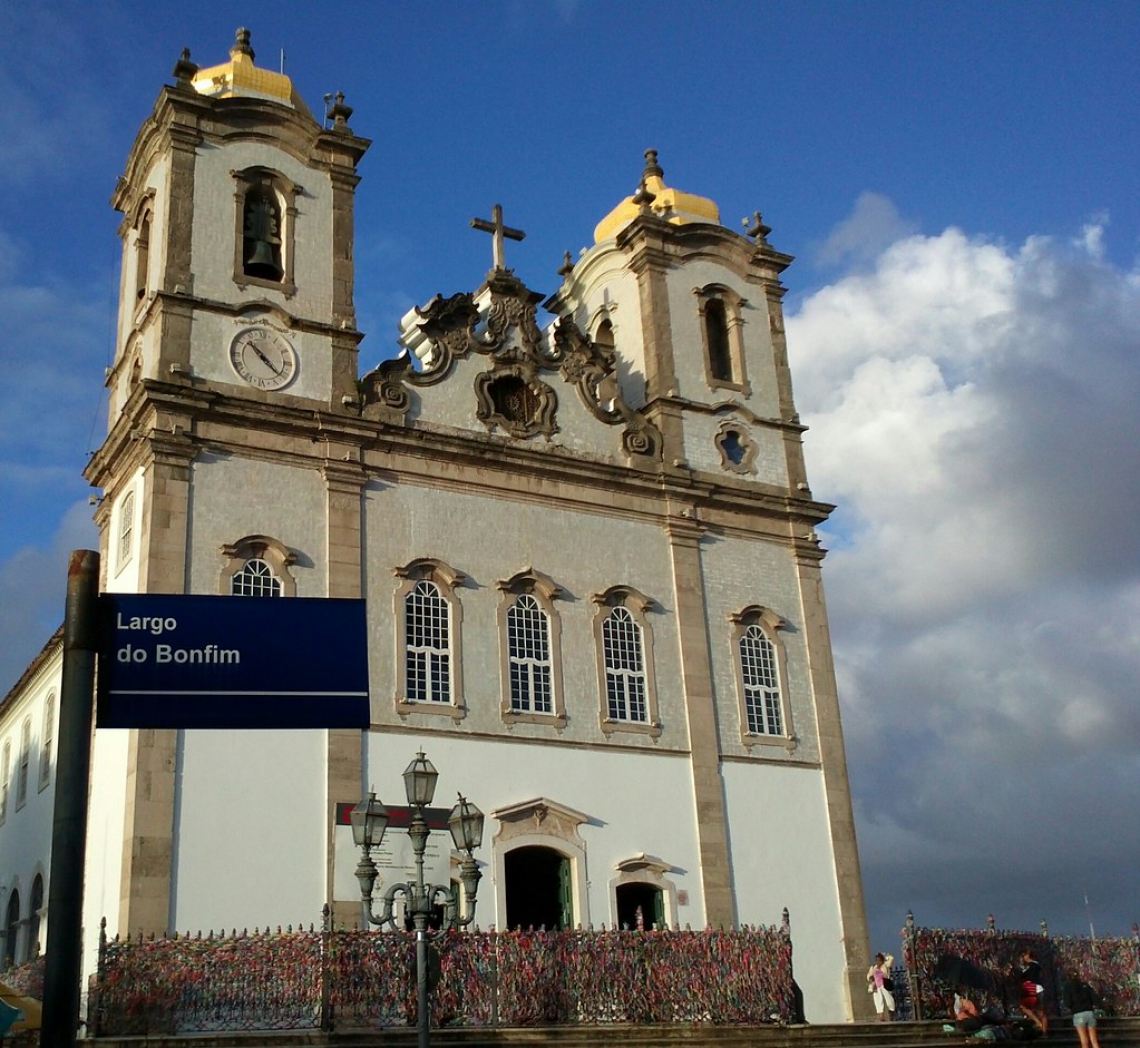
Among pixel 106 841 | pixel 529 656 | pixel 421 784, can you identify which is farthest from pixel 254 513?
pixel 421 784

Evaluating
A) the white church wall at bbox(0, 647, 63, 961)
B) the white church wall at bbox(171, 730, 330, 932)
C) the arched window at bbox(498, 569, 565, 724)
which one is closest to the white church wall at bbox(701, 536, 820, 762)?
the arched window at bbox(498, 569, 565, 724)

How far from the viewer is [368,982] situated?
18.3 meters

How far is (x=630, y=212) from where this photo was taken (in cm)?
3356

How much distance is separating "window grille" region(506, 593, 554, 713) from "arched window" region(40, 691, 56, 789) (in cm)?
946

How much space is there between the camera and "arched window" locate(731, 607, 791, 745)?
1088 inches

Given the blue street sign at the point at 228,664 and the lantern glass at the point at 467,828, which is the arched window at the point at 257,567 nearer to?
the lantern glass at the point at 467,828

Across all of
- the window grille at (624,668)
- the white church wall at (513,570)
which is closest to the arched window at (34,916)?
the white church wall at (513,570)

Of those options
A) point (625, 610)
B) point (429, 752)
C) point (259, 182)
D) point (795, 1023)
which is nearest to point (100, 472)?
point (259, 182)

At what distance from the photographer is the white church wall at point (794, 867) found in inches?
1012

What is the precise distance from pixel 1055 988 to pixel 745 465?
39.4 ft

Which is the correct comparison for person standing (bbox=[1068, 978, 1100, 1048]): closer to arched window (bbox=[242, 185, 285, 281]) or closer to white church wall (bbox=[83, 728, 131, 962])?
white church wall (bbox=[83, 728, 131, 962])

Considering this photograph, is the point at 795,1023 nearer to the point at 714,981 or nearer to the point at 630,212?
the point at 714,981

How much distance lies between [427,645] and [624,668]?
160 inches

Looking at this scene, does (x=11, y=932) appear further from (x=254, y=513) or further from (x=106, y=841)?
(x=254, y=513)
